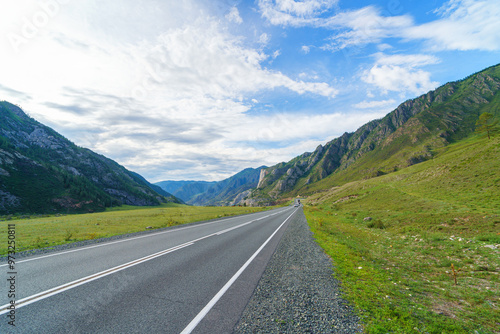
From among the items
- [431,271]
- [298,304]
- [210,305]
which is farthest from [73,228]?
[431,271]

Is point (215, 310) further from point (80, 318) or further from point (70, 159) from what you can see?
point (70, 159)

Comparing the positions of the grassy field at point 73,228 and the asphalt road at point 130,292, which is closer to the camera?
the asphalt road at point 130,292

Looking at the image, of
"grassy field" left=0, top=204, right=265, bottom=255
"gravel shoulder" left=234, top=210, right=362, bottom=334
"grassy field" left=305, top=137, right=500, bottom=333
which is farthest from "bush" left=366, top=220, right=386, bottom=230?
"grassy field" left=0, top=204, right=265, bottom=255

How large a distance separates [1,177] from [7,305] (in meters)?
151

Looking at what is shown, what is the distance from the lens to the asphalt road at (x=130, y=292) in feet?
14.1

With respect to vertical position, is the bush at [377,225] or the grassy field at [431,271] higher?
the grassy field at [431,271]

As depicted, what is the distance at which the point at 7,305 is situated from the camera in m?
5.01

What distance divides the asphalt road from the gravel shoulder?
0.41 m

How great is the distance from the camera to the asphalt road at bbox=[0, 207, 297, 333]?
4297mm

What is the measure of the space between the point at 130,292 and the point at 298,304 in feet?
16.3

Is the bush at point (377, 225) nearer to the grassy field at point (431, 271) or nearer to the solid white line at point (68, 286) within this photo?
the grassy field at point (431, 271)

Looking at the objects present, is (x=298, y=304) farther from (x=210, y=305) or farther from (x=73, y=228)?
(x=73, y=228)

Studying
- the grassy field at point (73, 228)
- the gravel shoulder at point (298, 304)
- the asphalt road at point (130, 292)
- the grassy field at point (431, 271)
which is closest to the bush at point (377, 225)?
the grassy field at point (431, 271)

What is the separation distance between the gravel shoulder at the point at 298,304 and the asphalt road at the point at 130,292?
16.0 inches
